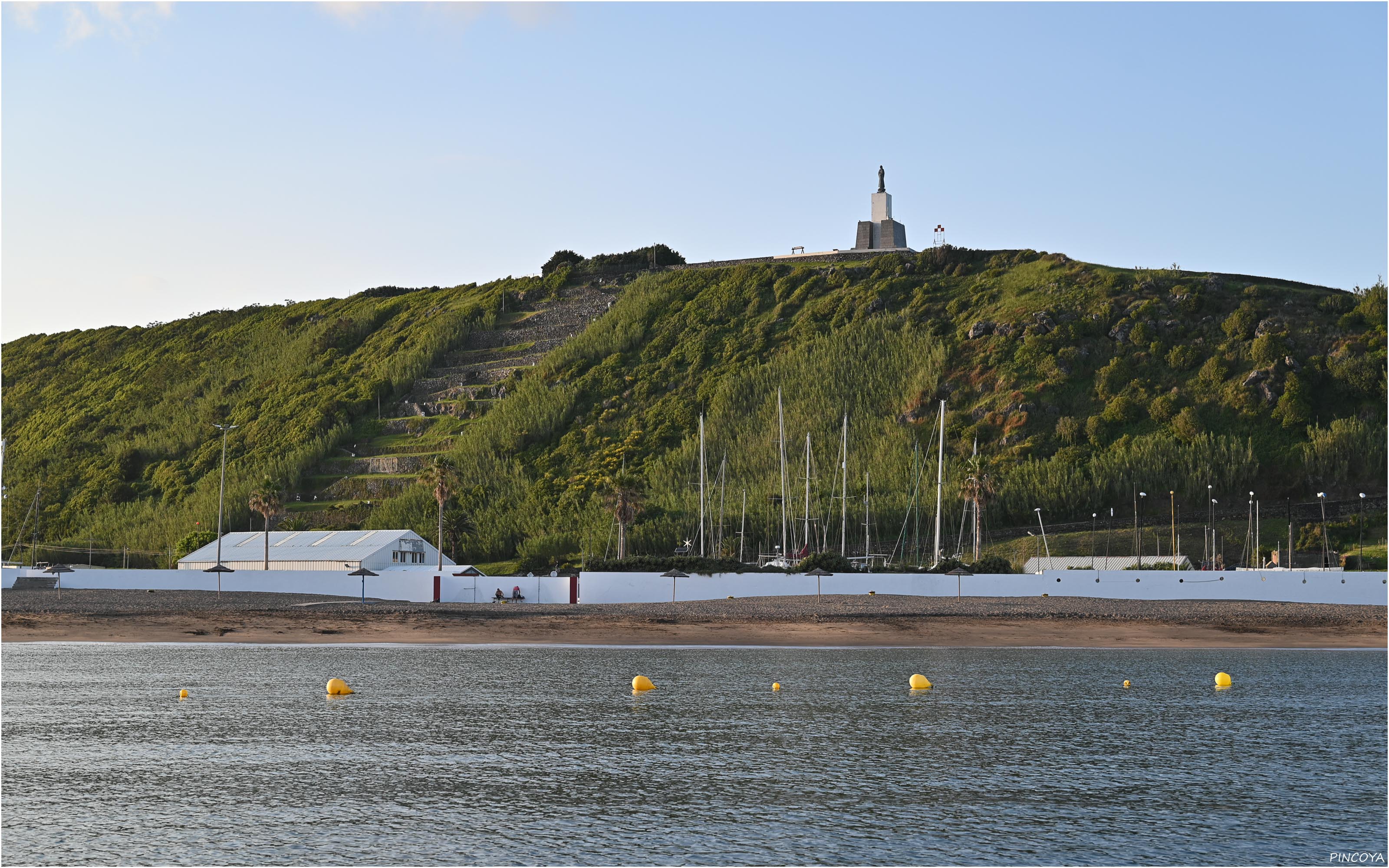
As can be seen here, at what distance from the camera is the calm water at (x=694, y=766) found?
16.6 meters

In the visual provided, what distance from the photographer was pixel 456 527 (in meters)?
97.6

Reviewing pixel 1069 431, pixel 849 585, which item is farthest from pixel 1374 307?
pixel 849 585

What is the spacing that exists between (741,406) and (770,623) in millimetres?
65756

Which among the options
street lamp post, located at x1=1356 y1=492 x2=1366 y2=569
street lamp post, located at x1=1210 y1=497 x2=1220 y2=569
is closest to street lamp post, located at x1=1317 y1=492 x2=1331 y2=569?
street lamp post, located at x1=1356 y1=492 x2=1366 y2=569

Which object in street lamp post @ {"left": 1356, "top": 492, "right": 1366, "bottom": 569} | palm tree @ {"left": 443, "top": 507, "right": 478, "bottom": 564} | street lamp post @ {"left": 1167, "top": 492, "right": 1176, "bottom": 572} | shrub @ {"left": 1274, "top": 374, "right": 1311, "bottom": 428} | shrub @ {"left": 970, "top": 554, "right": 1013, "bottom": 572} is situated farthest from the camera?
shrub @ {"left": 1274, "top": 374, "right": 1311, "bottom": 428}

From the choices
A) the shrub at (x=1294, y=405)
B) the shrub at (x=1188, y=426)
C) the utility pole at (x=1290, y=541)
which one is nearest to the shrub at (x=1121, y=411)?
the shrub at (x=1188, y=426)

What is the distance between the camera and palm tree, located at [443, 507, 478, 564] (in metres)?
96.2

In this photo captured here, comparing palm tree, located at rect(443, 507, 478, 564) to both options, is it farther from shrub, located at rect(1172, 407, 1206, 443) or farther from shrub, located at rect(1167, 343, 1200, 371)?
shrub, located at rect(1167, 343, 1200, 371)

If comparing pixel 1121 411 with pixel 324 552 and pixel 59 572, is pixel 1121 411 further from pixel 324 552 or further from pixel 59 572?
pixel 59 572

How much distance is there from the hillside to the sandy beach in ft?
81.7

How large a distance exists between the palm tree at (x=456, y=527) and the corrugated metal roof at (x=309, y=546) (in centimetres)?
A: 611

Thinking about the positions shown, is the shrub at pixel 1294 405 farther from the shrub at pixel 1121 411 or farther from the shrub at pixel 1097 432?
the shrub at pixel 1097 432

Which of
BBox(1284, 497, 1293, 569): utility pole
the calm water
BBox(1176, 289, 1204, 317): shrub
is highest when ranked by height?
BBox(1176, 289, 1204, 317): shrub

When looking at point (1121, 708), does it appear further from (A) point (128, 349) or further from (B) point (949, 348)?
(A) point (128, 349)
